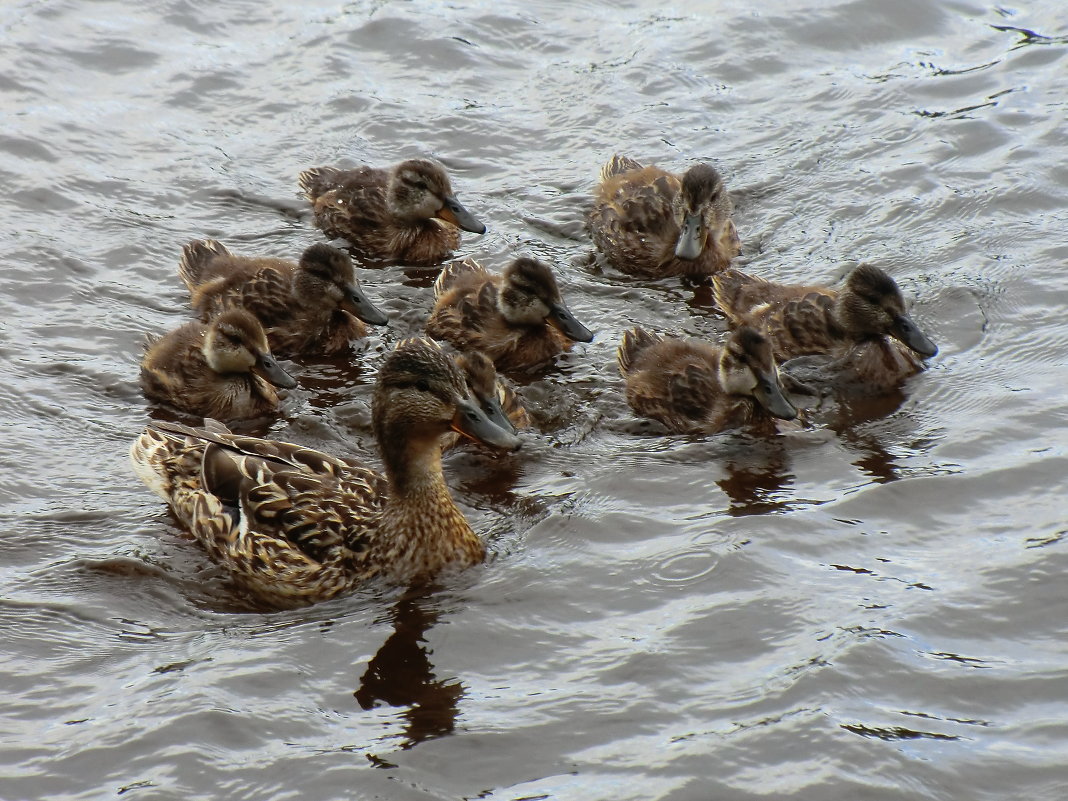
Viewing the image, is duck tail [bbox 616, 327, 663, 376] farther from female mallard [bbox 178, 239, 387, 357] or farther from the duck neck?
the duck neck

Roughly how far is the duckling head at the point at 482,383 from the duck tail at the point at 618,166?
3.12 metres

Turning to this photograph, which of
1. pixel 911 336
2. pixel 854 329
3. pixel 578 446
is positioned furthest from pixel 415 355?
pixel 911 336

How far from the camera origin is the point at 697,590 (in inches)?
206

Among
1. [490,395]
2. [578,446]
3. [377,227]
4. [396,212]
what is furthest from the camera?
[377,227]

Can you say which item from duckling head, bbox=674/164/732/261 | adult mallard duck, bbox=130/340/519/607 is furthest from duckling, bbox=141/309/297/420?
duckling head, bbox=674/164/732/261

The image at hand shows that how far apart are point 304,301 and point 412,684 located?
11.0 feet

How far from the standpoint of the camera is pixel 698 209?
8.21 metres

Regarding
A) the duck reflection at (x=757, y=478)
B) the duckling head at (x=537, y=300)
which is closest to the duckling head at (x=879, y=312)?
the duck reflection at (x=757, y=478)

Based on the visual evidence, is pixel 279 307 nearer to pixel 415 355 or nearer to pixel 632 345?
pixel 632 345

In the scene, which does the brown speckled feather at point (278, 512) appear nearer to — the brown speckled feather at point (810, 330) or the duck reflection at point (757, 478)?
the duck reflection at point (757, 478)

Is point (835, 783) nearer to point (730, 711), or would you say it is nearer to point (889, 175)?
point (730, 711)

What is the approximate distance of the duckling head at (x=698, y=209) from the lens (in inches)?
321

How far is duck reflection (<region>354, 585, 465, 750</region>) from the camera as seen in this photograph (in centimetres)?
457

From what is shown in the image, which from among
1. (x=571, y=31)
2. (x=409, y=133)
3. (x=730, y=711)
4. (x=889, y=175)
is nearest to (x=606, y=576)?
(x=730, y=711)
